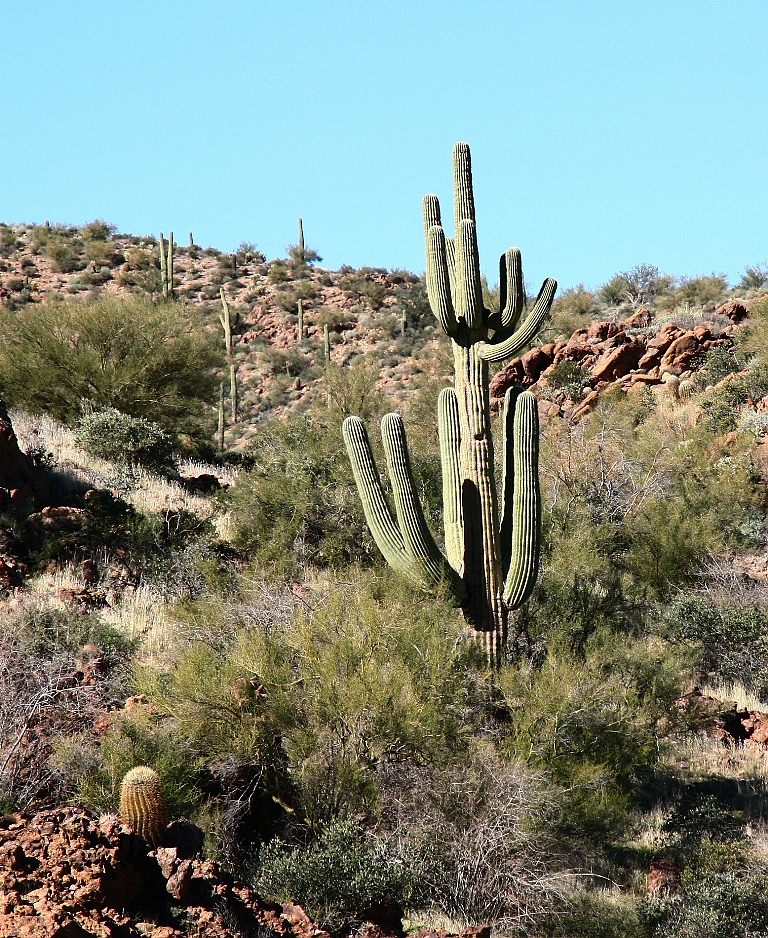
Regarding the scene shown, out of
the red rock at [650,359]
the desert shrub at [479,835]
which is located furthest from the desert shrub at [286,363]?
the desert shrub at [479,835]

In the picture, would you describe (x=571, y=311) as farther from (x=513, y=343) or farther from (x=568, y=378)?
(x=513, y=343)

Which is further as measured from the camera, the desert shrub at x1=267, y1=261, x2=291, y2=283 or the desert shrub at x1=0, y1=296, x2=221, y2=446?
the desert shrub at x1=267, y1=261, x2=291, y2=283

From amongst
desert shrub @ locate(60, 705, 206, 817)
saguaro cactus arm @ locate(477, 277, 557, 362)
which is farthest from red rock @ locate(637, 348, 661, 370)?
desert shrub @ locate(60, 705, 206, 817)

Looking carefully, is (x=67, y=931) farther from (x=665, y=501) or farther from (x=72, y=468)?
(x=665, y=501)

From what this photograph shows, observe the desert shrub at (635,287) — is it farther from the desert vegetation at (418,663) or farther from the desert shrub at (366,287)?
the desert vegetation at (418,663)

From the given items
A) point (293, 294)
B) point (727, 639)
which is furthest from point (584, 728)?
point (293, 294)

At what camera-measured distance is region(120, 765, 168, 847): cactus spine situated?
6684mm

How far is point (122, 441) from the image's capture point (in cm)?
1719

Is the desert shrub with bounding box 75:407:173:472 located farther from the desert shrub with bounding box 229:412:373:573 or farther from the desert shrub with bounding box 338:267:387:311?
the desert shrub with bounding box 338:267:387:311

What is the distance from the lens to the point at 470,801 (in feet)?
27.1

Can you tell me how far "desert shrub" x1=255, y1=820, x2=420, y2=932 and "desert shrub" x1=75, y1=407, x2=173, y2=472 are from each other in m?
10.2

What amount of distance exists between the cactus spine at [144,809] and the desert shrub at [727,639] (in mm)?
8084

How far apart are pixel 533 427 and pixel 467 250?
201cm

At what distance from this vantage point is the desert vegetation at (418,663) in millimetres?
7879
